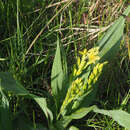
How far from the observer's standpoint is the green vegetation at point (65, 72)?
0.97 m

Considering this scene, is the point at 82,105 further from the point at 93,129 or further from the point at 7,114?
the point at 7,114

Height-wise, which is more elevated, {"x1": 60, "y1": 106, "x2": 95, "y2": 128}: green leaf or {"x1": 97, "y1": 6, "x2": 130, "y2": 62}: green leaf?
{"x1": 97, "y1": 6, "x2": 130, "y2": 62}: green leaf

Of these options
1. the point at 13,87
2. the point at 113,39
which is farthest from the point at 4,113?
the point at 113,39

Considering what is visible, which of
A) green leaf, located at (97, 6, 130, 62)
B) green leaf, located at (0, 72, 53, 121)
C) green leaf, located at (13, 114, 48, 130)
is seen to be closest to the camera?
green leaf, located at (0, 72, 53, 121)

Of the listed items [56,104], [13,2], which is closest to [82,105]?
[56,104]

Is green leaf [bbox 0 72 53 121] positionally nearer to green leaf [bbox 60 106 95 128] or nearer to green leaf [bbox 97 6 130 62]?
green leaf [bbox 60 106 95 128]

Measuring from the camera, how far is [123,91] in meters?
1.33

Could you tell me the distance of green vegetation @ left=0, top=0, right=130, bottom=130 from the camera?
971 millimetres

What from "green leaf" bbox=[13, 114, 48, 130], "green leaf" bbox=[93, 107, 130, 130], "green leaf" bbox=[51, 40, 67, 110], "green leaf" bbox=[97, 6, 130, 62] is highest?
"green leaf" bbox=[97, 6, 130, 62]

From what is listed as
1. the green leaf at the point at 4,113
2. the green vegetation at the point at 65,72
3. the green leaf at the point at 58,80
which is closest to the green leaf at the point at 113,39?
the green vegetation at the point at 65,72

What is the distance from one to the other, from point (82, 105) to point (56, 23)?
657mm

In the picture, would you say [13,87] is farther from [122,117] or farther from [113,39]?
[113,39]

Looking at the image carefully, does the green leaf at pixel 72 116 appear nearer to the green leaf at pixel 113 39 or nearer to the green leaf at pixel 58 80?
the green leaf at pixel 58 80

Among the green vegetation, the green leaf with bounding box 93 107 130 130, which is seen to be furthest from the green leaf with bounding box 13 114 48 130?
the green leaf with bounding box 93 107 130 130
